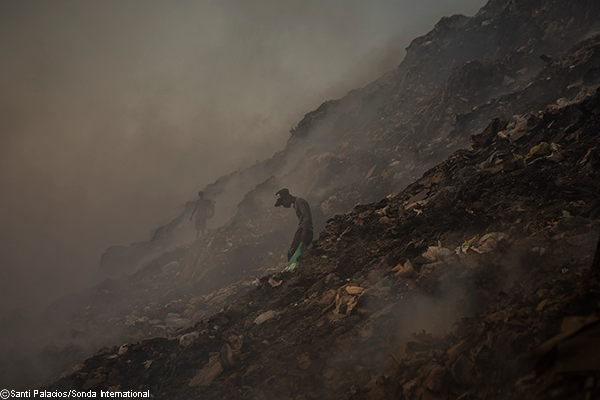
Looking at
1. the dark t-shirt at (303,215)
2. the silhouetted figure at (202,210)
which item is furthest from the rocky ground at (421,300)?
the silhouetted figure at (202,210)

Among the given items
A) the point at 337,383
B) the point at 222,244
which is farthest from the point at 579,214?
the point at 222,244

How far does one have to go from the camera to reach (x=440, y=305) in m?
2.61

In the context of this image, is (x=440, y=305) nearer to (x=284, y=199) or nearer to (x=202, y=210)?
(x=284, y=199)

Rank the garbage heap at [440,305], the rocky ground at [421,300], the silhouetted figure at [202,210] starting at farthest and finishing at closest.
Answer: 1. the silhouetted figure at [202,210]
2. the rocky ground at [421,300]
3. the garbage heap at [440,305]

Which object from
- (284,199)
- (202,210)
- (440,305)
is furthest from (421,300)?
(202,210)

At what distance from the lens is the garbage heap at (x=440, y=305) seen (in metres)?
1.55

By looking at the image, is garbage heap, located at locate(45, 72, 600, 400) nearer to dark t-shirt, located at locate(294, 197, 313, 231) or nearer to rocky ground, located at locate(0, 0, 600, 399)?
rocky ground, located at locate(0, 0, 600, 399)

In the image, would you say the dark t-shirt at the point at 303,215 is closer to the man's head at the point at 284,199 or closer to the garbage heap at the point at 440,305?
the man's head at the point at 284,199

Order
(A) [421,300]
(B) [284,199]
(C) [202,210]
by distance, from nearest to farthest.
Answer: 1. (A) [421,300]
2. (B) [284,199]
3. (C) [202,210]

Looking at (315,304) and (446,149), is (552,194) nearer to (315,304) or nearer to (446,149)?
(315,304)

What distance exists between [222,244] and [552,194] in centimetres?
1430

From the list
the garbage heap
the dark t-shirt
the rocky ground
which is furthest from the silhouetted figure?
the garbage heap

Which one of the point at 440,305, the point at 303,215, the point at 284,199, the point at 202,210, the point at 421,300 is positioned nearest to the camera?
the point at 440,305

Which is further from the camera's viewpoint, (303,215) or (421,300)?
(303,215)
